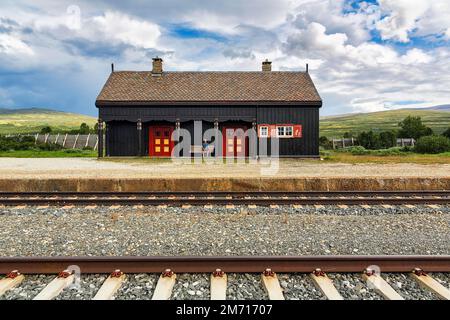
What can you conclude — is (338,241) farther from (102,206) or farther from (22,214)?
(22,214)

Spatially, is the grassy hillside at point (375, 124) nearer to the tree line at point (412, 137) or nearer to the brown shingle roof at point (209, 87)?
the tree line at point (412, 137)

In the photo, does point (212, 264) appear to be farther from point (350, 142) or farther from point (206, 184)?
point (350, 142)

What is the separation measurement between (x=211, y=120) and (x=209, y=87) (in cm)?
306

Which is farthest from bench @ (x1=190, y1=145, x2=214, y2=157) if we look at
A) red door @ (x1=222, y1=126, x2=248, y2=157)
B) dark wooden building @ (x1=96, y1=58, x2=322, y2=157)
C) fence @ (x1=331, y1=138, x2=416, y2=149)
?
fence @ (x1=331, y1=138, x2=416, y2=149)

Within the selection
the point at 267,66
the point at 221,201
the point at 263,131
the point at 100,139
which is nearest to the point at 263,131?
the point at 263,131

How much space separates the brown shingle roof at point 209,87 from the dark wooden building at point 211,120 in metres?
0.07

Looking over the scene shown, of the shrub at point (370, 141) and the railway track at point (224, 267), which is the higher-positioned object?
the shrub at point (370, 141)

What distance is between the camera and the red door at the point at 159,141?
84.8 ft

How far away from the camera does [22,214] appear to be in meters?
8.20

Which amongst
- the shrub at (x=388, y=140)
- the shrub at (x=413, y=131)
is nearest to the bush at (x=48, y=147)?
the shrub at (x=388, y=140)

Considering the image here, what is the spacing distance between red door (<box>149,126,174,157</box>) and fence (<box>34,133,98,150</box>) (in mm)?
12118

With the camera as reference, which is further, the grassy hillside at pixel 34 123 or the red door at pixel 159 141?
the grassy hillside at pixel 34 123

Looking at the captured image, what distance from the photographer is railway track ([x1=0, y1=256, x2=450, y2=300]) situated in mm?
4121

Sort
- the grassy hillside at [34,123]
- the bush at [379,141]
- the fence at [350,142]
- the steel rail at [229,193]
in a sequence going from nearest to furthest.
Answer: the steel rail at [229,193] < the bush at [379,141] < the fence at [350,142] < the grassy hillside at [34,123]
